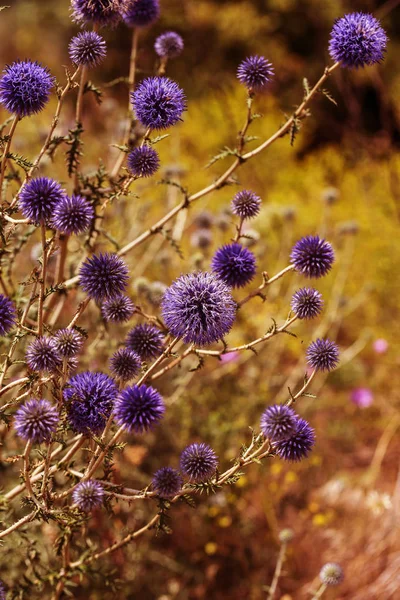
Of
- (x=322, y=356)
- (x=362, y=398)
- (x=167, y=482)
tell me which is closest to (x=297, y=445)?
(x=322, y=356)

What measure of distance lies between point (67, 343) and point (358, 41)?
1334 millimetres

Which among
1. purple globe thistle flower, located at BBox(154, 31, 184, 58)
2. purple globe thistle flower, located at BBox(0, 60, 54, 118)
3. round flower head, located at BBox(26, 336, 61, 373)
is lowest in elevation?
round flower head, located at BBox(26, 336, 61, 373)

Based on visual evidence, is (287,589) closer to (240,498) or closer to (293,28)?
(240,498)

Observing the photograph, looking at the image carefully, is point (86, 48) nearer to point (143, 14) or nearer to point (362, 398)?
point (143, 14)

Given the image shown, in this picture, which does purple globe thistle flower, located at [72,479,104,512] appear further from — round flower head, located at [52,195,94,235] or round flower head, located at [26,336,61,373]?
round flower head, located at [52,195,94,235]

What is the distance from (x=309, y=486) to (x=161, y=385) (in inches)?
49.8

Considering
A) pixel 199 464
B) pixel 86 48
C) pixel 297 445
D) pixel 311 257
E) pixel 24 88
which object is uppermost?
pixel 86 48

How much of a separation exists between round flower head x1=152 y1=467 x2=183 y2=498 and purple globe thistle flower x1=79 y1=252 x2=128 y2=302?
592 mm

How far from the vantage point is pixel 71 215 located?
64.3 inches

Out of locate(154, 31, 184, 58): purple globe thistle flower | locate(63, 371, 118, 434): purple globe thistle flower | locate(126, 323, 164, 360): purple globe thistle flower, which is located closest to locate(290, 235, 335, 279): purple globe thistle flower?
locate(126, 323, 164, 360): purple globe thistle flower

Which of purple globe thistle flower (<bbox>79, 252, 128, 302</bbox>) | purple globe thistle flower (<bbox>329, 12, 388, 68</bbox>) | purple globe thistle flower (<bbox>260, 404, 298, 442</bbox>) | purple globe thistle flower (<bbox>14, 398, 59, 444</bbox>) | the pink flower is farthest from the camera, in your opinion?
the pink flower

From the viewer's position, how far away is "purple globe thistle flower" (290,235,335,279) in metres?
1.91

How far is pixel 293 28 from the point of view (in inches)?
298

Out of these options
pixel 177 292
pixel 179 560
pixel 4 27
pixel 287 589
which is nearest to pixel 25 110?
pixel 177 292
